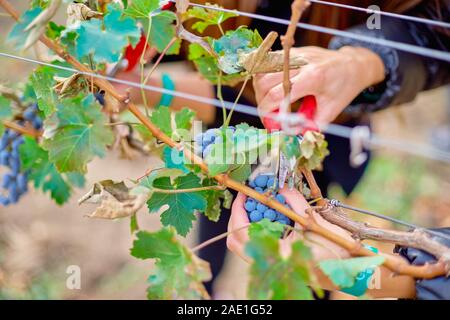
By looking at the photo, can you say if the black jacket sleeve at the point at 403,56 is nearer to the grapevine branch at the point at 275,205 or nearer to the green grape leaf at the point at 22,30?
the grapevine branch at the point at 275,205

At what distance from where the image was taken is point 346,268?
621mm

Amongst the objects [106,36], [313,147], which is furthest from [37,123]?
[313,147]

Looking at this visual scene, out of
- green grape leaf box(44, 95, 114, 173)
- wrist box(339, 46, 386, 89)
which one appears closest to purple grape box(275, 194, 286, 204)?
green grape leaf box(44, 95, 114, 173)

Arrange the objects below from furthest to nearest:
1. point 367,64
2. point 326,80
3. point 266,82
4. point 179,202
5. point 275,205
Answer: point 367,64 < point 326,80 < point 266,82 < point 179,202 < point 275,205

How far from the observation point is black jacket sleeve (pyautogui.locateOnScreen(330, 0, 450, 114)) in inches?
53.1

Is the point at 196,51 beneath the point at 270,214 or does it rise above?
above

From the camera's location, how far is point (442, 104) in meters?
3.47

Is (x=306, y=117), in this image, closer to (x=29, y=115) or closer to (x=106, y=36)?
(x=106, y=36)

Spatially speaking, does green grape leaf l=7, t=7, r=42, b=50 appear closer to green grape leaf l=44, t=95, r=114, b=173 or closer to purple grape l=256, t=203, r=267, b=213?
green grape leaf l=44, t=95, r=114, b=173

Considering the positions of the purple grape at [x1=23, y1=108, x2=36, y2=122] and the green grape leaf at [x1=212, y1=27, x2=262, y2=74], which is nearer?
the green grape leaf at [x1=212, y1=27, x2=262, y2=74]

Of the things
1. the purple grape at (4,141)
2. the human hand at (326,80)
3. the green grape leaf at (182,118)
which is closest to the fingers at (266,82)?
the human hand at (326,80)

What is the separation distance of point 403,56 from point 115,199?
0.90 m

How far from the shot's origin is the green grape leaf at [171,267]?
2.12 feet

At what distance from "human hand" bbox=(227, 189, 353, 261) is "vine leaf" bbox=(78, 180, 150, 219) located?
0.38ft
